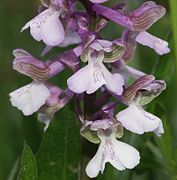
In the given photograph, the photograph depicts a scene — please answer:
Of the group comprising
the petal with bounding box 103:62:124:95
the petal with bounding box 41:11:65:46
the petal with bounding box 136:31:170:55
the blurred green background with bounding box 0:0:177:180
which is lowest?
the blurred green background with bounding box 0:0:177:180

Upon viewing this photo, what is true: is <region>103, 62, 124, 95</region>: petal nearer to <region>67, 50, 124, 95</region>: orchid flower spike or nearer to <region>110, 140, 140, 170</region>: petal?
<region>67, 50, 124, 95</region>: orchid flower spike

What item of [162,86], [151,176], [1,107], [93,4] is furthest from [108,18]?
[1,107]

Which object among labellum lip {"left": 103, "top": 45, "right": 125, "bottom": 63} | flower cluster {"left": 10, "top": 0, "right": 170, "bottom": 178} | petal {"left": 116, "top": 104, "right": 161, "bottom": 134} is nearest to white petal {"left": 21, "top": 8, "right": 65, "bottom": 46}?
flower cluster {"left": 10, "top": 0, "right": 170, "bottom": 178}

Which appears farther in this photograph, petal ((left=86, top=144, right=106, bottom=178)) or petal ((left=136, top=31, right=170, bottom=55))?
petal ((left=136, top=31, right=170, bottom=55))

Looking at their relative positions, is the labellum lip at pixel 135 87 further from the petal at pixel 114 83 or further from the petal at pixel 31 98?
the petal at pixel 31 98

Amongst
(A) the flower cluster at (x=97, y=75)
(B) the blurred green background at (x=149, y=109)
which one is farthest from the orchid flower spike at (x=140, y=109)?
(B) the blurred green background at (x=149, y=109)

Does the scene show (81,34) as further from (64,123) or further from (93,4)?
(64,123)

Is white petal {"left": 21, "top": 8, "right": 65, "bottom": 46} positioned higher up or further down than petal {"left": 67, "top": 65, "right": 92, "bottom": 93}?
higher up
